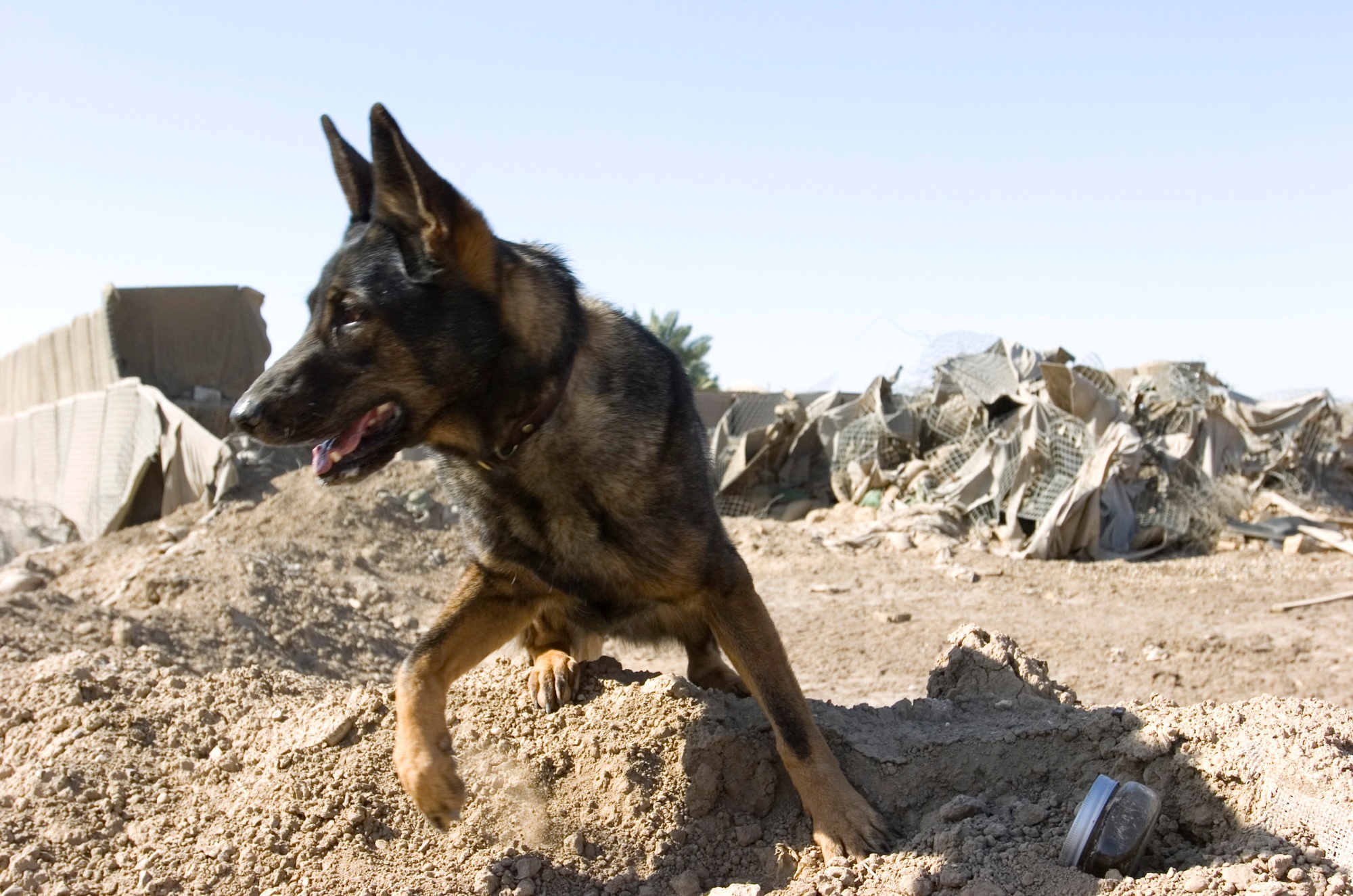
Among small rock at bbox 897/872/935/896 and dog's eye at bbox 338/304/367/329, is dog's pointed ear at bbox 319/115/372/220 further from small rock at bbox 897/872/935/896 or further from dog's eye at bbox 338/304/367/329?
small rock at bbox 897/872/935/896

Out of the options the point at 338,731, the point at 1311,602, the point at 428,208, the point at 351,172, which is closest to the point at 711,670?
the point at 338,731

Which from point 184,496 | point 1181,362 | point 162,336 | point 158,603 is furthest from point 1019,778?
point 162,336

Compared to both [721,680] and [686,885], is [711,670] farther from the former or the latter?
[686,885]

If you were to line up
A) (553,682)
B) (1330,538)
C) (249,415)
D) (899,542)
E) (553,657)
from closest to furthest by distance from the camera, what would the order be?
(249,415) < (553,682) < (553,657) < (1330,538) < (899,542)

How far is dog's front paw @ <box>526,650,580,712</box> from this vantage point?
11.5ft

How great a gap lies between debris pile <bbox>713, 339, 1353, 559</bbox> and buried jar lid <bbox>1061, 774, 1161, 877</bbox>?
7.88m

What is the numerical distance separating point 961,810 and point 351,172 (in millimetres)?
2664

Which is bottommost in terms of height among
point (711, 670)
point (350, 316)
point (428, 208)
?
point (711, 670)

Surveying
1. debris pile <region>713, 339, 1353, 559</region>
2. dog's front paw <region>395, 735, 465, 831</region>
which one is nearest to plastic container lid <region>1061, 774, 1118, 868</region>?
dog's front paw <region>395, 735, 465, 831</region>

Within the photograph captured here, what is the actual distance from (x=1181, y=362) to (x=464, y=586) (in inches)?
477

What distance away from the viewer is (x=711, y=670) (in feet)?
12.8

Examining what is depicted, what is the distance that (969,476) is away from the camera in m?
11.5

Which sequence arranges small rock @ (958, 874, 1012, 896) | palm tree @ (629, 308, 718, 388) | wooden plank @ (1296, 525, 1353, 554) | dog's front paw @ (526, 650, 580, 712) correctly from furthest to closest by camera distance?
palm tree @ (629, 308, 718, 388), wooden plank @ (1296, 525, 1353, 554), dog's front paw @ (526, 650, 580, 712), small rock @ (958, 874, 1012, 896)

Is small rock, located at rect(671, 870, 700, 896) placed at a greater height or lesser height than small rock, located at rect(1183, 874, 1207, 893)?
lesser
